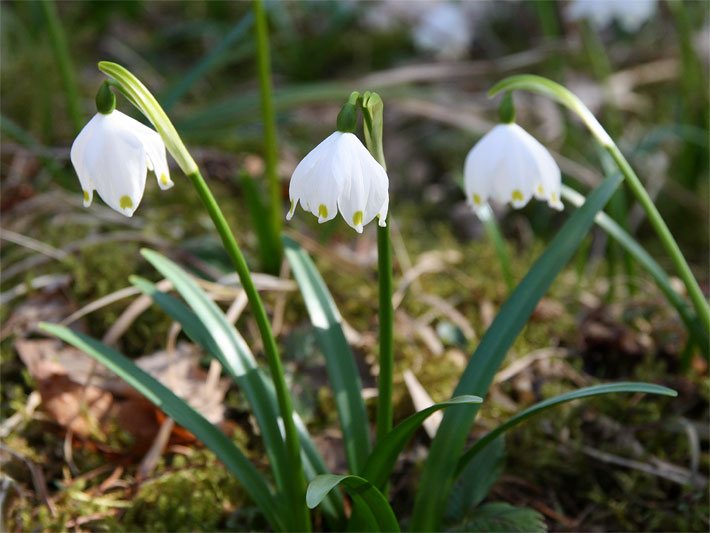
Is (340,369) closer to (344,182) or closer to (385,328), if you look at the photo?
(385,328)

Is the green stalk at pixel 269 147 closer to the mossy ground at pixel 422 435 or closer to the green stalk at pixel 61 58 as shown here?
the mossy ground at pixel 422 435

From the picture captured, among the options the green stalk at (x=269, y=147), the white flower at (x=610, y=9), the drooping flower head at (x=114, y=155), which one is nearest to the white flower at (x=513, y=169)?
the drooping flower head at (x=114, y=155)

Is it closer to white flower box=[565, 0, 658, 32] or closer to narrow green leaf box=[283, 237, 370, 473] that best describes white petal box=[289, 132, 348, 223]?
narrow green leaf box=[283, 237, 370, 473]

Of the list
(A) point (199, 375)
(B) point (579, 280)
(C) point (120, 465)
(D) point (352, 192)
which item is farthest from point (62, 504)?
(B) point (579, 280)

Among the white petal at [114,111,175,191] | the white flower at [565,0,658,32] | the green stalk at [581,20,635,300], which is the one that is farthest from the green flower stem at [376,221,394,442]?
the white flower at [565,0,658,32]

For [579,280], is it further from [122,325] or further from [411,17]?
[411,17]
